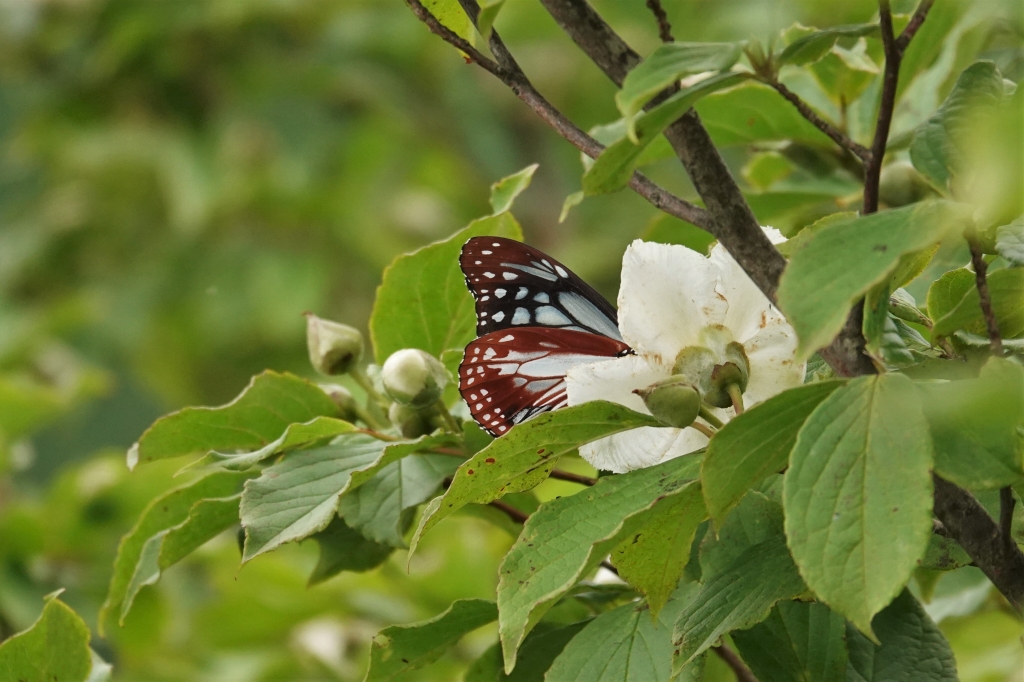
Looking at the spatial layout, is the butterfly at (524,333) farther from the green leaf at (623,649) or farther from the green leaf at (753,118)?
the green leaf at (753,118)

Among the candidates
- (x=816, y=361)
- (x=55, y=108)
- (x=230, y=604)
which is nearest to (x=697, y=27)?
(x=55, y=108)

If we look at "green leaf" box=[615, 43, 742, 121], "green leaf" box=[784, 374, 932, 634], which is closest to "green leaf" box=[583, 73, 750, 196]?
"green leaf" box=[615, 43, 742, 121]

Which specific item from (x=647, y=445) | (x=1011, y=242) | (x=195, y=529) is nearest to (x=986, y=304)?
(x=1011, y=242)

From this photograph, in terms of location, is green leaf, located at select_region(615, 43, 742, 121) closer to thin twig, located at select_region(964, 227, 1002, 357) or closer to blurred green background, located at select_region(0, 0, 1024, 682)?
thin twig, located at select_region(964, 227, 1002, 357)

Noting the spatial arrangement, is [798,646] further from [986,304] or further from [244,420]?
[244,420]

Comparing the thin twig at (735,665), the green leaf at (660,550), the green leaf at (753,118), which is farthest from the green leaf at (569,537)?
the green leaf at (753,118)

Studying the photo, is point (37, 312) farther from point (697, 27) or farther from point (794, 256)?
point (794, 256)
